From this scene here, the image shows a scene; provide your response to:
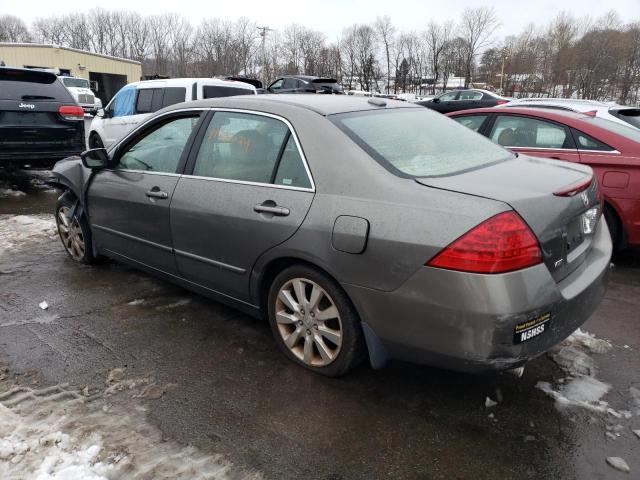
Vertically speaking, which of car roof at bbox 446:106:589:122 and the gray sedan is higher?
car roof at bbox 446:106:589:122

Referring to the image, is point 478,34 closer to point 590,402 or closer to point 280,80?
point 280,80

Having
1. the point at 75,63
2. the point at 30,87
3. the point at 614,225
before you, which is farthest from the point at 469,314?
the point at 75,63

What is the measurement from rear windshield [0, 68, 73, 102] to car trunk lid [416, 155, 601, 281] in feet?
24.1

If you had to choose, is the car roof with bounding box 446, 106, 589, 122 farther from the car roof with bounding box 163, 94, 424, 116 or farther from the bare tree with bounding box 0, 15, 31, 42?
the bare tree with bounding box 0, 15, 31, 42

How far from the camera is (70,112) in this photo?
809 cm

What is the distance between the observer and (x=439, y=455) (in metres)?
2.38

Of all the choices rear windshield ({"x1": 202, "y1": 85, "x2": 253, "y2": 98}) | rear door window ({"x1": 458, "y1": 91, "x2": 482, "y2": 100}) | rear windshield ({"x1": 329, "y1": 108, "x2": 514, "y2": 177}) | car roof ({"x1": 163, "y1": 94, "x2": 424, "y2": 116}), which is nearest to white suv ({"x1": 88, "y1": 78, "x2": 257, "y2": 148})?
rear windshield ({"x1": 202, "y1": 85, "x2": 253, "y2": 98})

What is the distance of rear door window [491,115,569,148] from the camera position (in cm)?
527

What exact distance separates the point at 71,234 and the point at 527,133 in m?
4.78

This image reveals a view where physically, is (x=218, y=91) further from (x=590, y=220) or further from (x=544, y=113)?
(x=590, y=220)

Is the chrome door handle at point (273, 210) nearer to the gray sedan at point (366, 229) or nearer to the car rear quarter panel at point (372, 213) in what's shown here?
the gray sedan at point (366, 229)

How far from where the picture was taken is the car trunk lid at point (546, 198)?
7.79 feet

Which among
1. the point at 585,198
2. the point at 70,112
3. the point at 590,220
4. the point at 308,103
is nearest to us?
the point at 585,198

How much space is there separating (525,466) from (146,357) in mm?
2241
